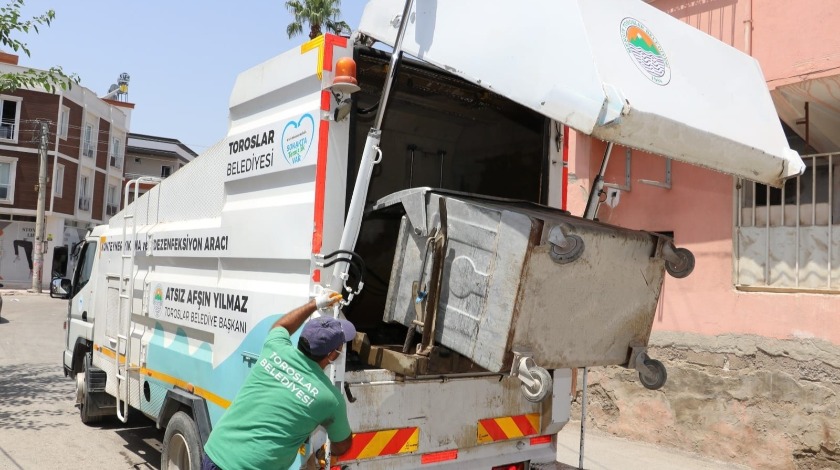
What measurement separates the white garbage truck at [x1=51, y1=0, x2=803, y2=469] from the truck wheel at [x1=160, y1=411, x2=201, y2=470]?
0.06 feet

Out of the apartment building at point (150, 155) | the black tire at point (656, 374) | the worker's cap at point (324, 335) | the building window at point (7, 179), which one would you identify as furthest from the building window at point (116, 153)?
the black tire at point (656, 374)

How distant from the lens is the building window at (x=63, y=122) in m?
33.0

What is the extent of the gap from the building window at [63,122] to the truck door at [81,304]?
96.6 ft

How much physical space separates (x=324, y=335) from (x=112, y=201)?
42174 mm

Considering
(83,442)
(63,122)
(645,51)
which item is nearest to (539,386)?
(645,51)

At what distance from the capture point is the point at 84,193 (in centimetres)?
3703

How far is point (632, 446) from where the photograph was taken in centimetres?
709

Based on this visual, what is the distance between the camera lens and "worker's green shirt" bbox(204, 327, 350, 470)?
9.66 feet

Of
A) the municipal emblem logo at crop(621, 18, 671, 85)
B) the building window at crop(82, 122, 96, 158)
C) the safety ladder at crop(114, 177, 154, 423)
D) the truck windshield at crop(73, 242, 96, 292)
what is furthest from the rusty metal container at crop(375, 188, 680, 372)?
the building window at crop(82, 122, 96, 158)

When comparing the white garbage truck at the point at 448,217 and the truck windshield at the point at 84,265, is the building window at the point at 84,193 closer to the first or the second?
the truck windshield at the point at 84,265

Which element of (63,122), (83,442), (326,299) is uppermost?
(63,122)

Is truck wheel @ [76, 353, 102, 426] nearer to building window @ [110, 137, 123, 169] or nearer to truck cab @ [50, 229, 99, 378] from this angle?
truck cab @ [50, 229, 99, 378]

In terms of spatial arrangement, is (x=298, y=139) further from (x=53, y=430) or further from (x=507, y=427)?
(x=53, y=430)

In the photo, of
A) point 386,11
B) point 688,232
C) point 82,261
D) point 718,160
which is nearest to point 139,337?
point 82,261
